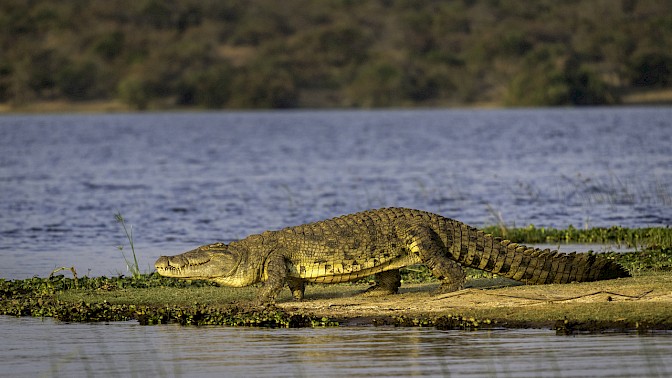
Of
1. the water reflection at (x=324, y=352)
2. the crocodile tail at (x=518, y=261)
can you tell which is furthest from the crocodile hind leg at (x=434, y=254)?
the water reflection at (x=324, y=352)

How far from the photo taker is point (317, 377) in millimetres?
9234

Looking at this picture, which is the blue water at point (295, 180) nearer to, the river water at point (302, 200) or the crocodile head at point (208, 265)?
the river water at point (302, 200)

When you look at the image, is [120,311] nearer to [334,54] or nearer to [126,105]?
[126,105]

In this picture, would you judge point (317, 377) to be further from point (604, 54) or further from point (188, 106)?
point (188, 106)

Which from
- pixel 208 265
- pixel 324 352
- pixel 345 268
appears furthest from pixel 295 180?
pixel 324 352

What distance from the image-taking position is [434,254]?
12023mm

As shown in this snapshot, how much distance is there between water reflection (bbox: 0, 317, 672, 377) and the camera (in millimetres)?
9398

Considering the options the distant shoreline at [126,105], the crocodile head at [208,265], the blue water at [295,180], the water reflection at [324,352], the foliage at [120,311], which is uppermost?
the distant shoreline at [126,105]

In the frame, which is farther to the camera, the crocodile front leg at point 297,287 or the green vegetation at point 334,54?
the green vegetation at point 334,54

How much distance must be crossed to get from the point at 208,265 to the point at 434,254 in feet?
7.33

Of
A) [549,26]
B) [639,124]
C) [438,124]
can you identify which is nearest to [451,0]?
[549,26]

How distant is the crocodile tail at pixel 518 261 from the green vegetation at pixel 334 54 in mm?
72466

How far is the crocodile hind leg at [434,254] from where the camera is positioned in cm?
1201

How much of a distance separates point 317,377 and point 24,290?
5.57m
